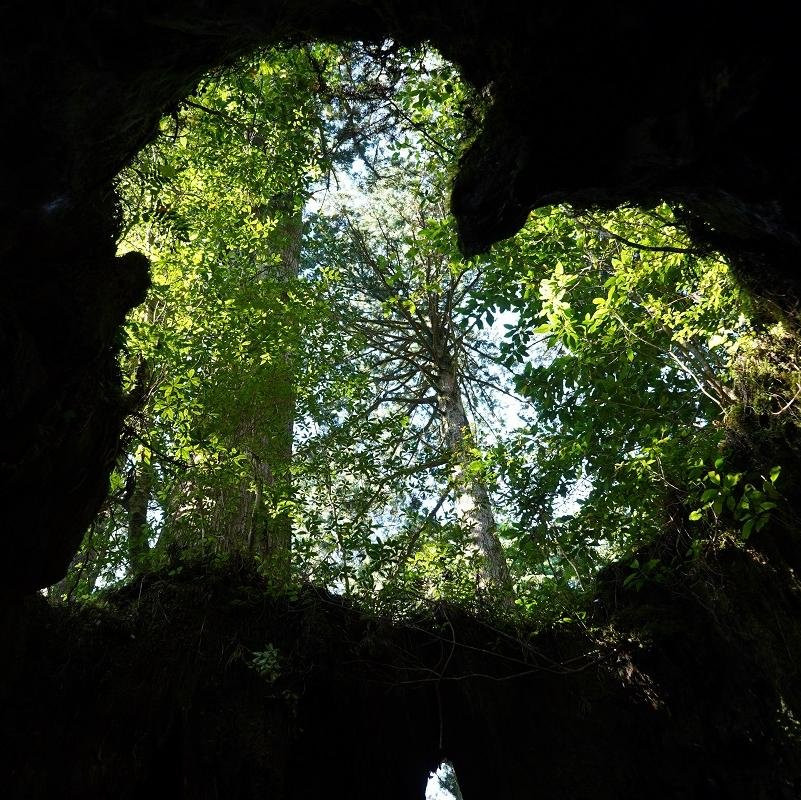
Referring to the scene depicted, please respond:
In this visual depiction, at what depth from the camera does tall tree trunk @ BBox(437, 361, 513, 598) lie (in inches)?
305

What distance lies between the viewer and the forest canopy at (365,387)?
5.90m

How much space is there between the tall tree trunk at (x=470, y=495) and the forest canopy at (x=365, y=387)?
0.09 meters

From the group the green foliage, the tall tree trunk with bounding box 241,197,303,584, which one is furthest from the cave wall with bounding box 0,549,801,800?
the tall tree trunk with bounding box 241,197,303,584

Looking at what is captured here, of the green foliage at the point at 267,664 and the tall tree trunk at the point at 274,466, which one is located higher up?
the tall tree trunk at the point at 274,466

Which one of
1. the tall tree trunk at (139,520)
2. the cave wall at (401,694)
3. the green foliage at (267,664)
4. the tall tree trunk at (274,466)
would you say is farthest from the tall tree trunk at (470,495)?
the tall tree trunk at (139,520)

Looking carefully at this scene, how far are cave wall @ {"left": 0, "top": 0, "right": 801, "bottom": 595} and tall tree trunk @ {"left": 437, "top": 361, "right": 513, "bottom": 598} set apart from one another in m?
3.74

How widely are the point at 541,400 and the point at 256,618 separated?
4.17 meters

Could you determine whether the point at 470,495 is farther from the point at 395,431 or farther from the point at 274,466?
the point at 274,466

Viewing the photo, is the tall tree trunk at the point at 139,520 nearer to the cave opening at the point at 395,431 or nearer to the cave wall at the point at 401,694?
the cave opening at the point at 395,431

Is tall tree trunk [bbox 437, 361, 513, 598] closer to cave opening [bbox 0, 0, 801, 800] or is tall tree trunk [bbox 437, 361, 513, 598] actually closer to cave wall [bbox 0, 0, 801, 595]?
cave opening [bbox 0, 0, 801, 800]

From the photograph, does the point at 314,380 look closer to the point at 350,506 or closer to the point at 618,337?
the point at 350,506

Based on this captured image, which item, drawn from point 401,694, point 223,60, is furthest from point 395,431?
point 223,60

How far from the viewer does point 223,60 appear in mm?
4309

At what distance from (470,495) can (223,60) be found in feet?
22.9
